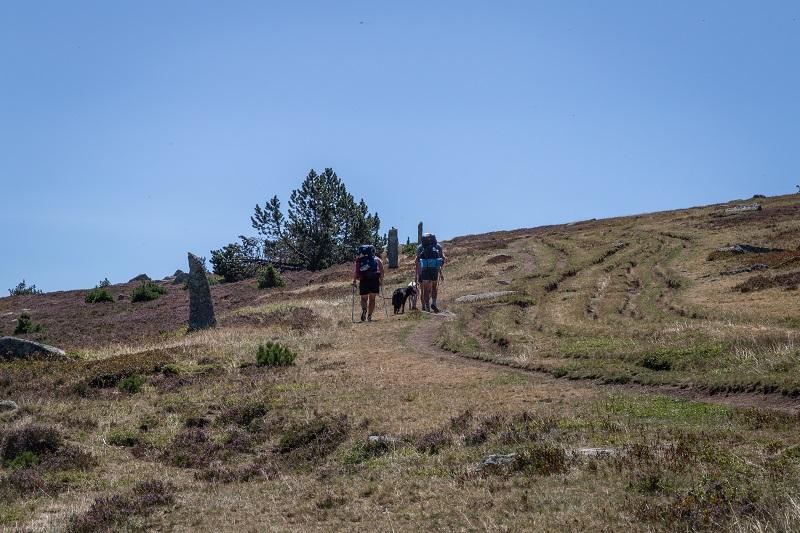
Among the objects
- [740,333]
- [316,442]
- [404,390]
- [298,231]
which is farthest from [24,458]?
[298,231]

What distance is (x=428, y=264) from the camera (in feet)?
99.7

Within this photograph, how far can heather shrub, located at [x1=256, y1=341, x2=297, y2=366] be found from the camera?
21422 millimetres

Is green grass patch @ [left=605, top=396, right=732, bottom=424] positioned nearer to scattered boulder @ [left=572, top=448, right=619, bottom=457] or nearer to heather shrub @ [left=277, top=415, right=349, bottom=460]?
scattered boulder @ [left=572, top=448, right=619, bottom=457]

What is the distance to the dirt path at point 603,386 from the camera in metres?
13.0

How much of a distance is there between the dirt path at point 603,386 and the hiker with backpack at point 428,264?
4961 mm

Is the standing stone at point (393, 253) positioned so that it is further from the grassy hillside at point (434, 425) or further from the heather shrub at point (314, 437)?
the heather shrub at point (314, 437)

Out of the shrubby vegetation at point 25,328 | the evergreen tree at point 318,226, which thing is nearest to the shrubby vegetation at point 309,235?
the evergreen tree at point 318,226

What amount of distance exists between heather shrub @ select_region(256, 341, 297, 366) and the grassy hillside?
1.06 feet

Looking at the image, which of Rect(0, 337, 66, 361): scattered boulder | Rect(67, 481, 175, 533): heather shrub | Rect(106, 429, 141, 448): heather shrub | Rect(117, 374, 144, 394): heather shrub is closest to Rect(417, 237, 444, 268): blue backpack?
Rect(0, 337, 66, 361): scattered boulder

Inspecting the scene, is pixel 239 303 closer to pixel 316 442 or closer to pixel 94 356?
pixel 94 356

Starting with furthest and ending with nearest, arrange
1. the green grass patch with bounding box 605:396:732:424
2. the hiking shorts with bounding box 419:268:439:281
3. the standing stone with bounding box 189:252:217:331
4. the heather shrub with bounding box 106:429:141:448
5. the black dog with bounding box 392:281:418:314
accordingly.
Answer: the standing stone with bounding box 189:252:217:331, the black dog with bounding box 392:281:418:314, the hiking shorts with bounding box 419:268:439:281, the heather shrub with bounding box 106:429:141:448, the green grass patch with bounding box 605:396:732:424

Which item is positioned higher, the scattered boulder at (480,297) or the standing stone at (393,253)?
the standing stone at (393,253)

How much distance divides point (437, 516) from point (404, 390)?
7.51m

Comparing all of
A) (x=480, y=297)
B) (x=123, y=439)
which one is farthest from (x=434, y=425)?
(x=480, y=297)
